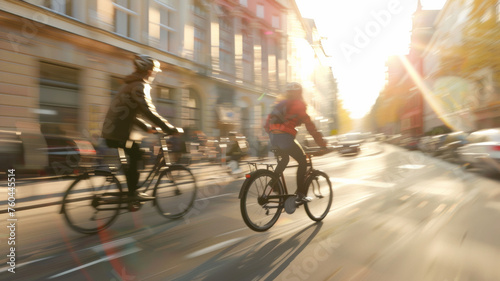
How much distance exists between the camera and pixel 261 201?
4.07m

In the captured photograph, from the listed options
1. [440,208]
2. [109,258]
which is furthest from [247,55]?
[109,258]

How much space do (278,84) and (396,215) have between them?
24.7m

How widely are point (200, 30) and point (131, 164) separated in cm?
1717

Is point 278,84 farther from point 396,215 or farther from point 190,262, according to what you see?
point 190,262

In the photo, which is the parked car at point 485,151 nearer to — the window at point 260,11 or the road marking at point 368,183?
the road marking at point 368,183

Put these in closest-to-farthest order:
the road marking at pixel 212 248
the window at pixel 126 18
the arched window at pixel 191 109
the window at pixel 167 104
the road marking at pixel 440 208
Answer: the road marking at pixel 212 248
the road marking at pixel 440 208
the window at pixel 126 18
the window at pixel 167 104
the arched window at pixel 191 109

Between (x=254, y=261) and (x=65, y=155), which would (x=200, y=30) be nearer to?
(x=65, y=155)

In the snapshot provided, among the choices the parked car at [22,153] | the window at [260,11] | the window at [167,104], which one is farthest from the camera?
the window at [260,11]

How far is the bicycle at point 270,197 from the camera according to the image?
3934mm

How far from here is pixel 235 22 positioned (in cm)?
2309

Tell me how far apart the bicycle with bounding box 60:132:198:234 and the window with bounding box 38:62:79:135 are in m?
8.23

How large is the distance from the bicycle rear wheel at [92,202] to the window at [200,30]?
15.8 m

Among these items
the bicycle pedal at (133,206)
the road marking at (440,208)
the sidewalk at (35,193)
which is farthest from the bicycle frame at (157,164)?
the road marking at (440,208)

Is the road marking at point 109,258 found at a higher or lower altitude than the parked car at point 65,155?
lower
